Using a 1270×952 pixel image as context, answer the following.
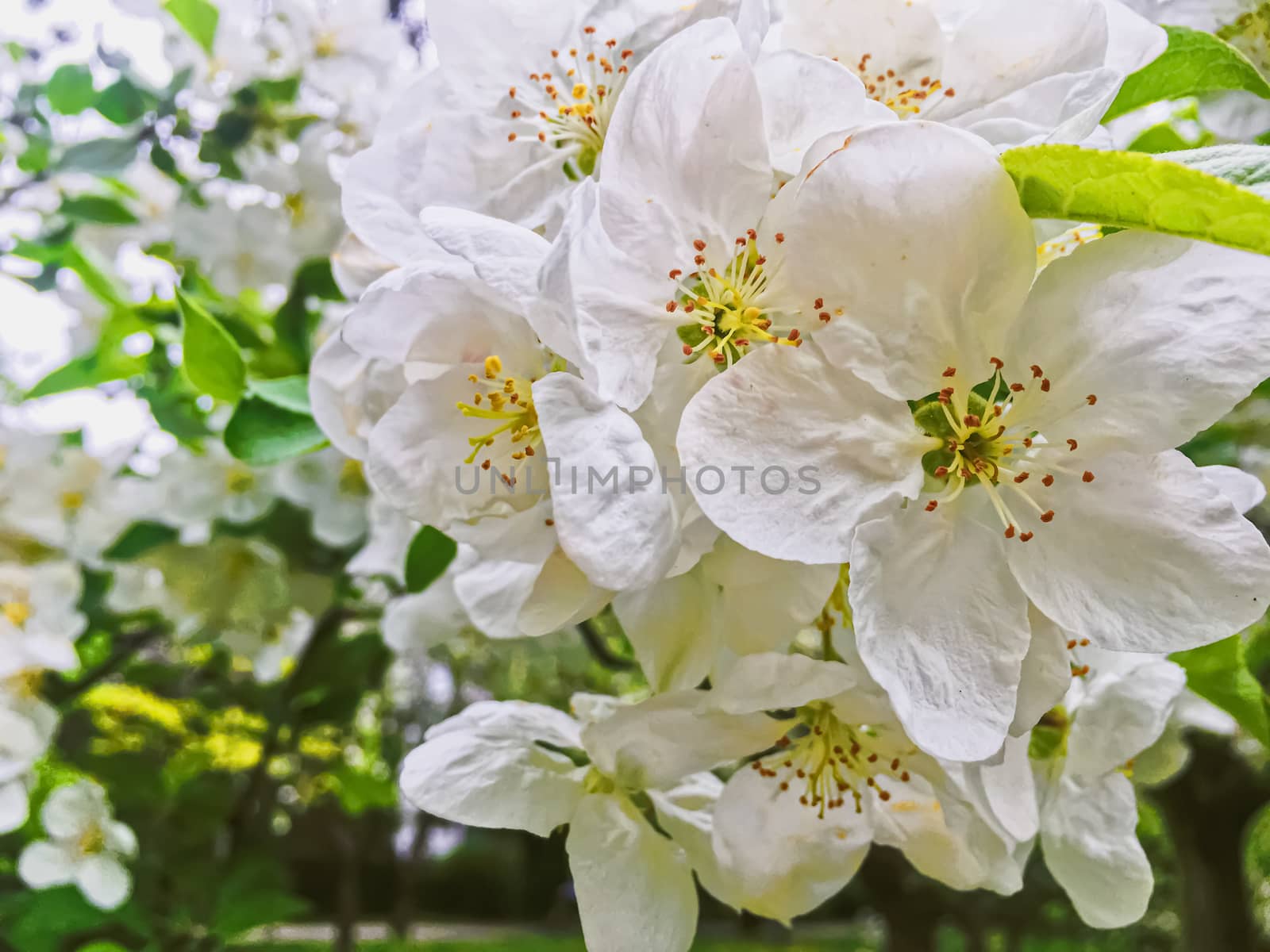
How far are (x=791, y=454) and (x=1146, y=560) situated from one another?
16 cm

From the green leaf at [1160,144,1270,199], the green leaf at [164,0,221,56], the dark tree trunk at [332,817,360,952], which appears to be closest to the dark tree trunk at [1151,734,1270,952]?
the dark tree trunk at [332,817,360,952]

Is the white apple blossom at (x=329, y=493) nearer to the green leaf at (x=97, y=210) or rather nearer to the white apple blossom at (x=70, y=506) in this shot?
the white apple blossom at (x=70, y=506)

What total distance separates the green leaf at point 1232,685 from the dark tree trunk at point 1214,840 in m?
2.64

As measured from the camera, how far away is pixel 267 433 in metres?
0.68

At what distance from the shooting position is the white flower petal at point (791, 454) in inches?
14.5

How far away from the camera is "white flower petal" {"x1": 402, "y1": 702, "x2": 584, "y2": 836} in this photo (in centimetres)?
52

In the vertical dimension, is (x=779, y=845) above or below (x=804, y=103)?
below

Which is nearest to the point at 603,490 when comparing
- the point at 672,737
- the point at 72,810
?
the point at 672,737

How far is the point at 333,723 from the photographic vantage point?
128 cm

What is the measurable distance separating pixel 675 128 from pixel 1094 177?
0.17 metres

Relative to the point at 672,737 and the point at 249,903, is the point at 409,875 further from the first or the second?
the point at 672,737

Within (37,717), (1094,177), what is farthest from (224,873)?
(1094,177)

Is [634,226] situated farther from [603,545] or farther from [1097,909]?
[1097,909]

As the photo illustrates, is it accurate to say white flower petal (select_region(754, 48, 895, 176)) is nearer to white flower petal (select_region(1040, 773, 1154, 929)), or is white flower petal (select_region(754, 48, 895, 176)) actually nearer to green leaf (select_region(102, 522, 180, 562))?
white flower petal (select_region(1040, 773, 1154, 929))
